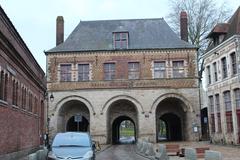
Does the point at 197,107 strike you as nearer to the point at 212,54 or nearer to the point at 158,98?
the point at 158,98

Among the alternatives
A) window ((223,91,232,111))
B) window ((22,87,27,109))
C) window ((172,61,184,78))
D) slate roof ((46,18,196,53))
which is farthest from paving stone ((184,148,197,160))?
slate roof ((46,18,196,53))

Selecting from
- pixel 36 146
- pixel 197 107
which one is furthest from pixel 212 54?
pixel 36 146

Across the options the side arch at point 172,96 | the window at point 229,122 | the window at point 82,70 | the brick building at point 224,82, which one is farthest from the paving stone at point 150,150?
the window at point 82,70

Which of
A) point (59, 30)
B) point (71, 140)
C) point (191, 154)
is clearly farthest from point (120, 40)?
point (191, 154)

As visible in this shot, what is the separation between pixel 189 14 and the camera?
A: 150 ft

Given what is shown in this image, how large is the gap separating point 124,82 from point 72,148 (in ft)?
82.4

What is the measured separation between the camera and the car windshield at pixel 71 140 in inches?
558

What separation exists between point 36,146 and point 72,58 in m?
14.4

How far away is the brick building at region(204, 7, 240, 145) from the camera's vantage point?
28.4 meters

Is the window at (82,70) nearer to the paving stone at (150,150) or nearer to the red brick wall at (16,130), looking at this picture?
the red brick wall at (16,130)

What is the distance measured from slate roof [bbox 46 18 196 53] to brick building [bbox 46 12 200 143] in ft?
0.35

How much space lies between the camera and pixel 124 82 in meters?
38.8

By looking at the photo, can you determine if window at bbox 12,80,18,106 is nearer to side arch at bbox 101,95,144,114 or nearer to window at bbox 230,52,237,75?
window at bbox 230,52,237,75

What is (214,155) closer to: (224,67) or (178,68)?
(224,67)
